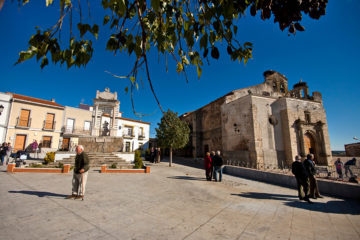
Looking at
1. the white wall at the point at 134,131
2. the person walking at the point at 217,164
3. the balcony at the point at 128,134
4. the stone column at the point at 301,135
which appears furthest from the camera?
the balcony at the point at 128,134

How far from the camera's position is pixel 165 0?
2.04 metres

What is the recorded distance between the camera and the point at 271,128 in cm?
1564

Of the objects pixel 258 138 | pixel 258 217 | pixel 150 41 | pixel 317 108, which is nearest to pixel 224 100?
pixel 258 138

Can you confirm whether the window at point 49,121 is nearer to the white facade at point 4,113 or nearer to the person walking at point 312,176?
the white facade at point 4,113

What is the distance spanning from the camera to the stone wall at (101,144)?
45.4ft

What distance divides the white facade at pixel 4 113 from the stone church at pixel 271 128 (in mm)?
23043

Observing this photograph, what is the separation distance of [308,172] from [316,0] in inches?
239

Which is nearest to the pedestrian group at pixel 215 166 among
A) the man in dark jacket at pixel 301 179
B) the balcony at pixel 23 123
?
the man in dark jacket at pixel 301 179

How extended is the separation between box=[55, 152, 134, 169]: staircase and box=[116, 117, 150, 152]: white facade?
14540 millimetres


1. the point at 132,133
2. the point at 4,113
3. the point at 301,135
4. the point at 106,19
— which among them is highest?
the point at 4,113

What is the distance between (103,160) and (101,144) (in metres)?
2.37

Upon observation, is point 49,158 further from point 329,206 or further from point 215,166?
point 329,206

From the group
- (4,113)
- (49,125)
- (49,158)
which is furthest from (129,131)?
(49,158)

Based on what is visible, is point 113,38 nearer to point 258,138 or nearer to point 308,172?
point 308,172
